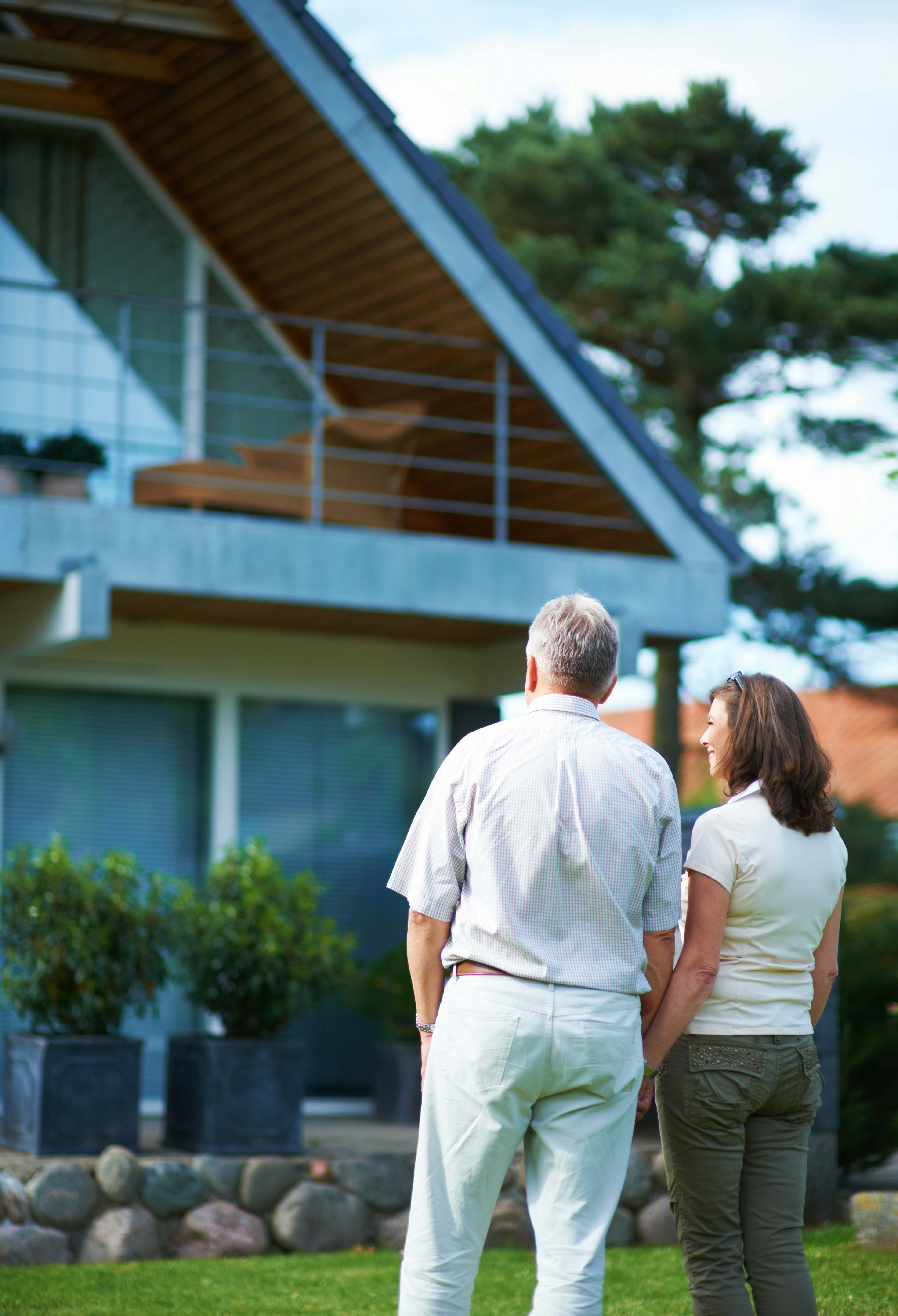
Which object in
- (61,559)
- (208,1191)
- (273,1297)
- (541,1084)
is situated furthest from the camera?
(61,559)

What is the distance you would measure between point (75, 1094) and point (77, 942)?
2.05 feet

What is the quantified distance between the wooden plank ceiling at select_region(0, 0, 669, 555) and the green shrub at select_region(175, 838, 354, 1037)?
2713 millimetres

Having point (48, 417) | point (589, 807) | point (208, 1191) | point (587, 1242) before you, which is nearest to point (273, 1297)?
point (208, 1191)

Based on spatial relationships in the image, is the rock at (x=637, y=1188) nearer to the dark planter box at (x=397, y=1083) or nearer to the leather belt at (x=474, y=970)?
the dark planter box at (x=397, y=1083)

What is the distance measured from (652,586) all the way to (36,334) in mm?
3807

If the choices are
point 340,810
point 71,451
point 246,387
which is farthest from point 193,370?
point 340,810

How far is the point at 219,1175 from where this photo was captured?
255 inches

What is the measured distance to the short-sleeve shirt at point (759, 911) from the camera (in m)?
3.31

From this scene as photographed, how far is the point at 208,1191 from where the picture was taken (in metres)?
6.45

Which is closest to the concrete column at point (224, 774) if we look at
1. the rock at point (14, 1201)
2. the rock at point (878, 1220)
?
the rock at point (14, 1201)

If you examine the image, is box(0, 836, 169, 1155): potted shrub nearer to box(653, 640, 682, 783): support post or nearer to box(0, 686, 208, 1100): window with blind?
box(0, 686, 208, 1100): window with blind

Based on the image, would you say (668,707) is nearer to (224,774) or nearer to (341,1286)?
(224,774)

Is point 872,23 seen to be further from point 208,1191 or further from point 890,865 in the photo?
point 208,1191

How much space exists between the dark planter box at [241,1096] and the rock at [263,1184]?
299mm
